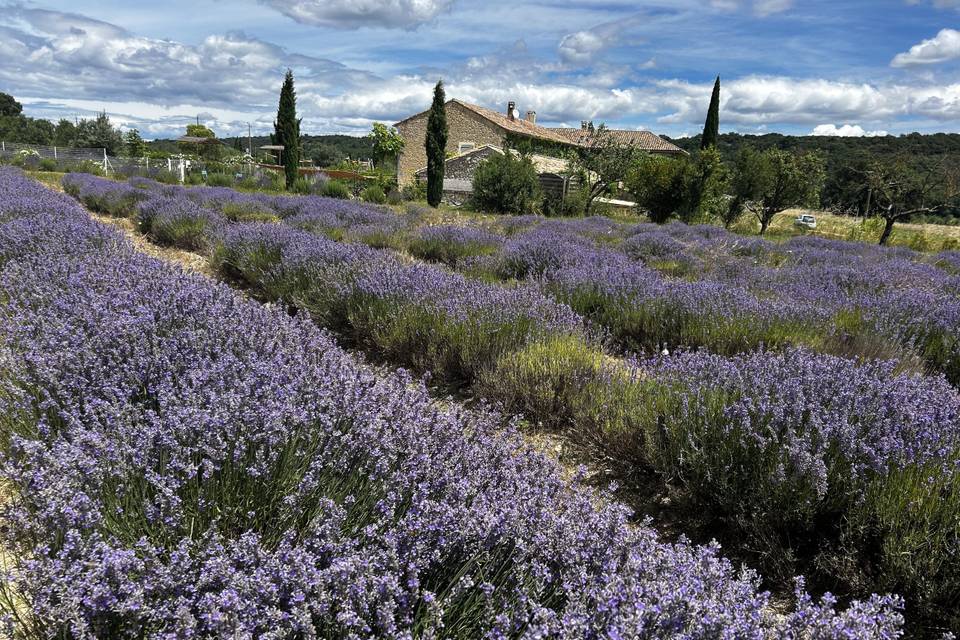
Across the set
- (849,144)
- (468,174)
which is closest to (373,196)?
(468,174)

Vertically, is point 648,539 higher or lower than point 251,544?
lower

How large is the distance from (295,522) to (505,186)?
19.4 meters

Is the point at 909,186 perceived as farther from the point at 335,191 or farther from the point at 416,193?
the point at 416,193

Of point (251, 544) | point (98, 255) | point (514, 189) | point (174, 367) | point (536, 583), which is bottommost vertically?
point (536, 583)

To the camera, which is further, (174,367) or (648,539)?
(174,367)

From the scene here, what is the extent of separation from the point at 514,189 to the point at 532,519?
19.3m

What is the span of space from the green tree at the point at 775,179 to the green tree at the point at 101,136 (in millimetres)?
43213

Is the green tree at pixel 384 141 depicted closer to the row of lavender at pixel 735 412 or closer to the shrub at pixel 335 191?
the shrub at pixel 335 191

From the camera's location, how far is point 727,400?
Result: 2598mm

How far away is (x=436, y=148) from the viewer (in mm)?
23594

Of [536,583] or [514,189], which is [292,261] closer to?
[536,583]

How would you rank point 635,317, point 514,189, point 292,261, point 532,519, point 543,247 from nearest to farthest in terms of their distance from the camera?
point 532,519, point 635,317, point 292,261, point 543,247, point 514,189

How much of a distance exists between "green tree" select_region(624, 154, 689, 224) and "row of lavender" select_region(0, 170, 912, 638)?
19446 mm

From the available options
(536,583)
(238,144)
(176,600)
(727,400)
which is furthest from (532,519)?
(238,144)
